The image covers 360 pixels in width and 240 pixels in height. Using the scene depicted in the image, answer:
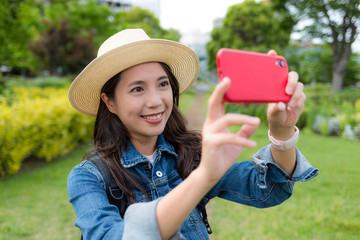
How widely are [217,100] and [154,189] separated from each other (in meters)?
0.75

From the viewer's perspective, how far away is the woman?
0.94 meters

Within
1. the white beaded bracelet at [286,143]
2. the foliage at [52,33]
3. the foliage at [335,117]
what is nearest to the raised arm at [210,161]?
the white beaded bracelet at [286,143]

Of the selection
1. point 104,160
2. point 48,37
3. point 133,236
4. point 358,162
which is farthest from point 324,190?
point 48,37

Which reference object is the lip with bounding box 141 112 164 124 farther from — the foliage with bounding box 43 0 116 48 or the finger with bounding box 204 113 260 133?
the foliage with bounding box 43 0 116 48

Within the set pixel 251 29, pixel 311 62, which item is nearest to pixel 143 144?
pixel 311 62

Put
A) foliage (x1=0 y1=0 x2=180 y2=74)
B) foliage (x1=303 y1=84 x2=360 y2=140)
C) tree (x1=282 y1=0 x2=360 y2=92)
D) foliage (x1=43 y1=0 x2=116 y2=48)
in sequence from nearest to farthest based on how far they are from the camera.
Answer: foliage (x1=303 y1=84 x2=360 y2=140) → foliage (x1=0 y1=0 x2=180 y2=74) → tree (x1=282 y1=0 x2=360 y2=92) → foliage (x1=43 y1=0 x2=116 y2=48)

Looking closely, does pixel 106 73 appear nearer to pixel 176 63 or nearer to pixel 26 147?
pixel 176 63

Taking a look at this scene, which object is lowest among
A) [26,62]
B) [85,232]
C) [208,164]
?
[26,62]

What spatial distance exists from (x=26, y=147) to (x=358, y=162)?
20.2 feet

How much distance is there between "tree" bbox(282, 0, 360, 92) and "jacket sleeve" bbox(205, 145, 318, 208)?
510 inches

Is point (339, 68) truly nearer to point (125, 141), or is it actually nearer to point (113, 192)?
point (125, 141)

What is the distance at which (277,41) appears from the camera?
72.4 feet

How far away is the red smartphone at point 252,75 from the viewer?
964mm

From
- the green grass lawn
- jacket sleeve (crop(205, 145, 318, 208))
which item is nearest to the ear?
jacket sleeve (crop(205, 145, 318, 208))
